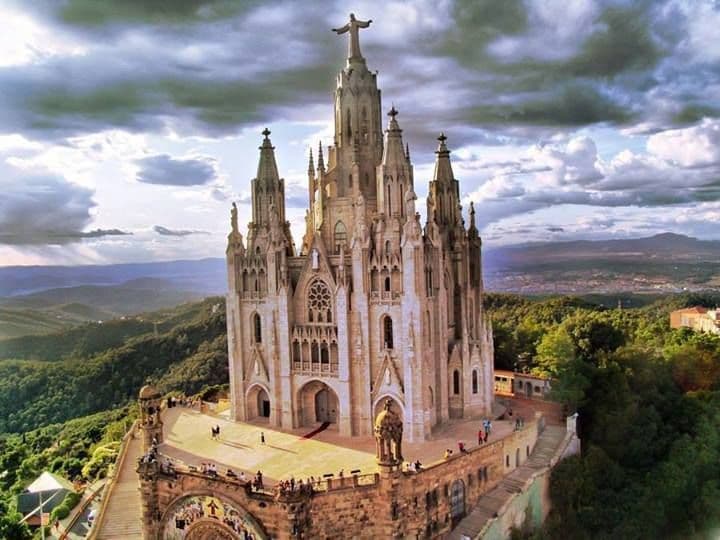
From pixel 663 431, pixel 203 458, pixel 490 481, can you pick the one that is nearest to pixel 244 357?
pixel 203 458

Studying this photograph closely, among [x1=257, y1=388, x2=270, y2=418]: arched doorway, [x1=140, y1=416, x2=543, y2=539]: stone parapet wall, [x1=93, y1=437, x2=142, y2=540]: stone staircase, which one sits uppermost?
[x1=257, y1=388, x2=270, y2=418]: arched doorway

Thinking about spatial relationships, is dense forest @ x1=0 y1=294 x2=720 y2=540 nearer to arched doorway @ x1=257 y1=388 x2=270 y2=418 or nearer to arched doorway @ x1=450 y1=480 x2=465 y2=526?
arched doorway @ x1=450 y1=480 x2=465 y2=526

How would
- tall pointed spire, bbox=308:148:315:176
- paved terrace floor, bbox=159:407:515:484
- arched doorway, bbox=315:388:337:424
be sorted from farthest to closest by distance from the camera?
tall pointed spire, bbox=308:148:315:176 < arched doorway, bbox=315:388:337:424 < paved terrace floor, bbox=159:407:515:484

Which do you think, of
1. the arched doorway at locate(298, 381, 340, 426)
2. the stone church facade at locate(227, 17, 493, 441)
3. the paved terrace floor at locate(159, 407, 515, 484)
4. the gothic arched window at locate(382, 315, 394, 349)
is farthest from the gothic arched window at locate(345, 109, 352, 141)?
the paved terrace floor at locate(159, 407, 515, 484)

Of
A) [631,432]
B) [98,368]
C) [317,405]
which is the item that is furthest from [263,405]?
[98,368]

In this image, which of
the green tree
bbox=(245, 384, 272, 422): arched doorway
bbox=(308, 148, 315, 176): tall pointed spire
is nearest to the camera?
bbox=(245, 384, 272, 422): arched doorway

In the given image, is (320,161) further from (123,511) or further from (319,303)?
(123,511)

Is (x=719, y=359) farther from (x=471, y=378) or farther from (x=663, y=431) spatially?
(x=471, y=378)
